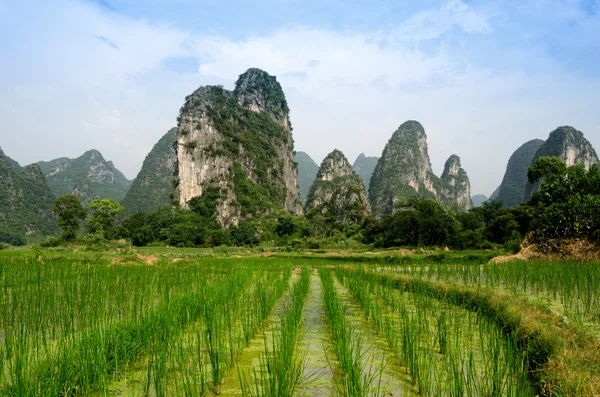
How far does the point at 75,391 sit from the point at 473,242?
3233cm

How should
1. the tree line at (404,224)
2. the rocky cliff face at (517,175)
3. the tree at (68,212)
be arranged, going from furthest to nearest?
the rocky cliff face at (517,175)
the tree at (68,212)
the tree line at (404,224)

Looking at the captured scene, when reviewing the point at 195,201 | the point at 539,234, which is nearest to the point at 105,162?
the point at 195,201

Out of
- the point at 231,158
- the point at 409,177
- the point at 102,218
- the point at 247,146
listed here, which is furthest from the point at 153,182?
the point at 409,177

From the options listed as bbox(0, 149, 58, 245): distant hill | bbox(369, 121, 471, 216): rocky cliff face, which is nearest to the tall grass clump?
bbox(0, 149, 58, 245): distant hill

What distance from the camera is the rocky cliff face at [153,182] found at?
3275 inches

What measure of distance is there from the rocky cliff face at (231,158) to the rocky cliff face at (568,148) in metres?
49.9

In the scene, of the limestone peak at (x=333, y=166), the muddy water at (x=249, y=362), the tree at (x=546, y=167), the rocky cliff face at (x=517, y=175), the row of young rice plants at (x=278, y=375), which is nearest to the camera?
the row of young rice plants at (x=278, y=375)

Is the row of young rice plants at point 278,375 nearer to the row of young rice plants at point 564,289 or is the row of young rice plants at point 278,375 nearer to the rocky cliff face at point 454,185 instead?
the row of young rice plants at point 564,289

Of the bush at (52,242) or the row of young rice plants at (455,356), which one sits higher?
the row of young rice plants at (455,356)

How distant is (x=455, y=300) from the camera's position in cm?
611

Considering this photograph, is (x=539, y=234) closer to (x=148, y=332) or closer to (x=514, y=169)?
(x=148, y=332)

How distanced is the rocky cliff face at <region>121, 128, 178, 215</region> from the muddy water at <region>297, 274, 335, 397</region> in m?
80.3

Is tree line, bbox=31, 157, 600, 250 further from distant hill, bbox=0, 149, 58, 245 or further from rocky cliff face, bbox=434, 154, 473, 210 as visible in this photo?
rocky cliff face, bbox=434, 154, 473, 210

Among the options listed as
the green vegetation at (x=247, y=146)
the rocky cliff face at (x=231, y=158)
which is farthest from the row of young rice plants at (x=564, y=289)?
the green vegetation at (x=247, y=146)
